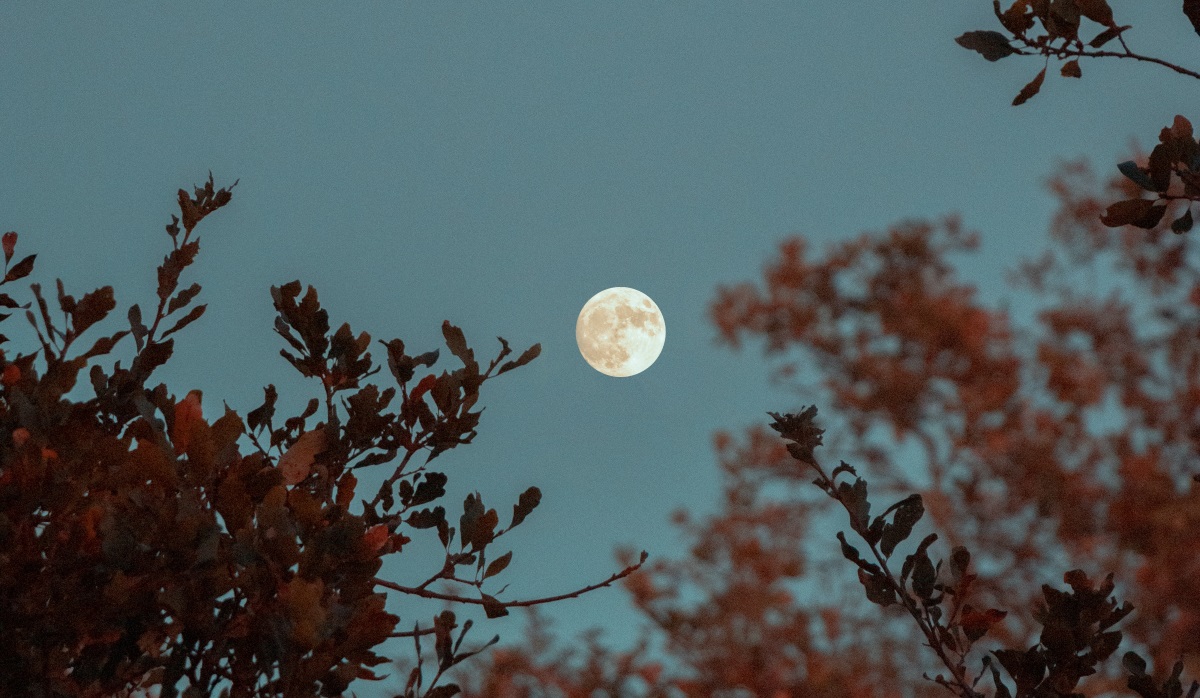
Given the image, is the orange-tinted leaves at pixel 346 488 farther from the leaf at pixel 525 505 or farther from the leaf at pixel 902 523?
the leaf at pixel 902 523

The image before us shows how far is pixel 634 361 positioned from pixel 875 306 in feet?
17.5

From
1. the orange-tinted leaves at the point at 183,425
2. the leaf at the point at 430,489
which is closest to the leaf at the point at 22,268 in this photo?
the orange-tinted leaves at the point at 183,425

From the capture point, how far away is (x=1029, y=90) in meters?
1.82

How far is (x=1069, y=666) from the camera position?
1.59 meters

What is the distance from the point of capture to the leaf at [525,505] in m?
1.84

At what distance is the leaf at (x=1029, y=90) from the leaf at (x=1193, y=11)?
1.02 ft

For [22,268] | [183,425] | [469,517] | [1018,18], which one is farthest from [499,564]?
[1018,18]

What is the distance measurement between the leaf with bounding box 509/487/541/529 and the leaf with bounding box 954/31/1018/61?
1171 mm

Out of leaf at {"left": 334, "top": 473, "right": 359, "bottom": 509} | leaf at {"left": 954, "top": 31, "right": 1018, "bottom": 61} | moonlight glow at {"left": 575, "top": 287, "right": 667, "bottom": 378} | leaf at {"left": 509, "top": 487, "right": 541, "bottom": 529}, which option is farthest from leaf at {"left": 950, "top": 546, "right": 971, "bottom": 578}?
moonlight glow at {"left": 575, "top": 287, "right": 667, "bottom": 378}

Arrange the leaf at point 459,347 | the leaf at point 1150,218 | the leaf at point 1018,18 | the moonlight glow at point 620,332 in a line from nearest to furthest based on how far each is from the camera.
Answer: the leaf at point 1150,218 < the leaf at point 1018,18 < the leaf at point 459,347 < the moonlight glow at point 620,332

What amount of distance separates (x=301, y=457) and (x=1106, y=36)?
1.60m

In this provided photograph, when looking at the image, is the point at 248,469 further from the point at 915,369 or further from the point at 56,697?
the point at 915,369

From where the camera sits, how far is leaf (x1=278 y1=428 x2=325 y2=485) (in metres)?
1.62

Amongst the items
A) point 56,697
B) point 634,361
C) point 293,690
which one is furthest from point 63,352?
point 634,361
